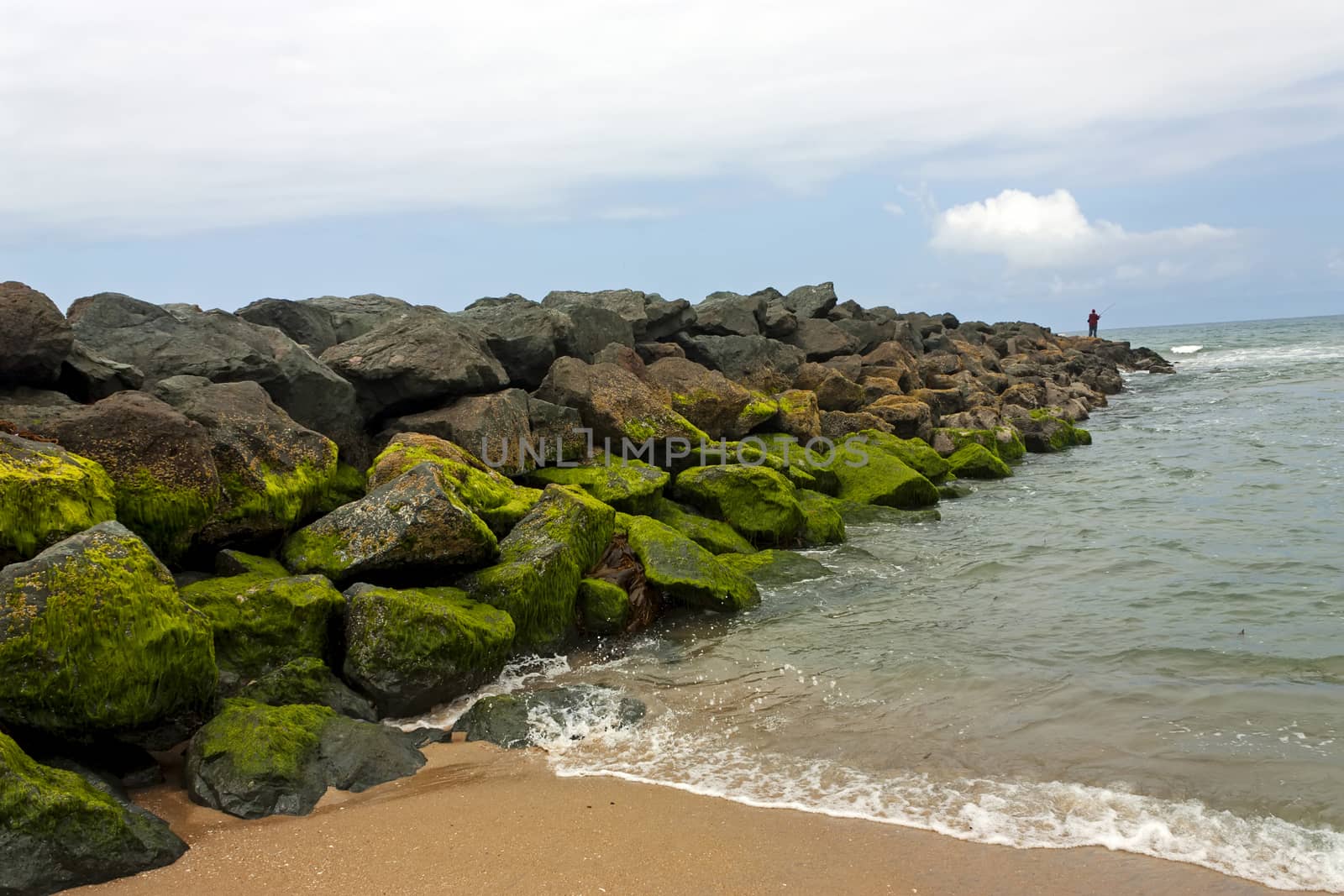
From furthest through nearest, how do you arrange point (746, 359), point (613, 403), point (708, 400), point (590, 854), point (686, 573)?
1. point (746, 359)
2. point (708, 400)
3. point (613, 403)
4. point (686, 573)
5. point (590, 854)

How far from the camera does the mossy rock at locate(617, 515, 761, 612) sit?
32.2 ft

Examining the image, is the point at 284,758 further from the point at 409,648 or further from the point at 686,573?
the point at 686,573

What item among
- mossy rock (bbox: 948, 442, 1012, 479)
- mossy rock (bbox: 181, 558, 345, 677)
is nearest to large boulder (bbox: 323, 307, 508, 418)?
mossy rock (bbox: 181, 558, 345, 677)

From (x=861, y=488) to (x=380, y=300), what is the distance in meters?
11.2

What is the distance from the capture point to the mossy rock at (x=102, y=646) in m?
5.39

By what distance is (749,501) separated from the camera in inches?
506

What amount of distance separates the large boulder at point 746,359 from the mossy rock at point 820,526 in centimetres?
789

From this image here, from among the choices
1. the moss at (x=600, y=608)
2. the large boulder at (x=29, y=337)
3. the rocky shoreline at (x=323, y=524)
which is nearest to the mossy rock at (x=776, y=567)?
the rocky shoreline at (x=323, y=524)

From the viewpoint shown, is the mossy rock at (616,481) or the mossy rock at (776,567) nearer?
the mossy rock at (776,567)

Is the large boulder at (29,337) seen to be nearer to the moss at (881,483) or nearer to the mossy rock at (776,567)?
the mossy rock at (776,567)

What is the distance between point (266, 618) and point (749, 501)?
7014 millimetres

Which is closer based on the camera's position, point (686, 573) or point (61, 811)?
point (61, 811)

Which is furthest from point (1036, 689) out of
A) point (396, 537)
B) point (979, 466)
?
point (979, 466)

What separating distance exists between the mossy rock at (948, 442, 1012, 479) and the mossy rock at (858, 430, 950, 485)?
1096 mm
